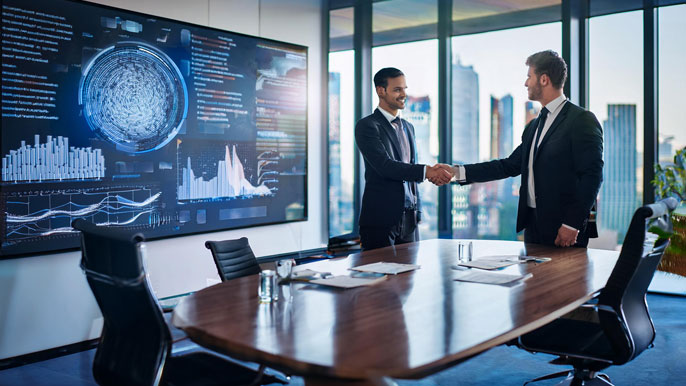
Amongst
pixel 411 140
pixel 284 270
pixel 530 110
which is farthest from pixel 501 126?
pixel 284 270

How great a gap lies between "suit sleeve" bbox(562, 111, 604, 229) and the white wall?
3137 mm

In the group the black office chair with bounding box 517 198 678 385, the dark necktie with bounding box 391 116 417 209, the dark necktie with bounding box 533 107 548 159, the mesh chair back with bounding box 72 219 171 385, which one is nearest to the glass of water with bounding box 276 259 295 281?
the mesh chair back with bounding box 72 219 171 385

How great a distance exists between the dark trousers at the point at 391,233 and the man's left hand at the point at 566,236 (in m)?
1.07

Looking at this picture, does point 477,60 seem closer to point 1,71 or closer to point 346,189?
point 346,189

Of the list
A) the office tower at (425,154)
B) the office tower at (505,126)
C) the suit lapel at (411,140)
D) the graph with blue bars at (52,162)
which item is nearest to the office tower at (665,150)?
the office tower at (505,126)

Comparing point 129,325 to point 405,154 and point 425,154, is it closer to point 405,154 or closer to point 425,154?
point 405,154

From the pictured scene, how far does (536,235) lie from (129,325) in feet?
8.52

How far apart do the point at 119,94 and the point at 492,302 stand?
3400mm

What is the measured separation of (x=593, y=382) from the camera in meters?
3.18

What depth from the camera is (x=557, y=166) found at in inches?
146

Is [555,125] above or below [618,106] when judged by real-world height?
below

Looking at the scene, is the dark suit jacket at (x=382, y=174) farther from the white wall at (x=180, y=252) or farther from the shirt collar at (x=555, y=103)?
the white wall at (x=180, y=252)

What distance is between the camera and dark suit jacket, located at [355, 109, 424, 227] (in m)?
4.19

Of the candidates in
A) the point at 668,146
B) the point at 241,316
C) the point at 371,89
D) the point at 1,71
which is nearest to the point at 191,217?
the point at 1,71
